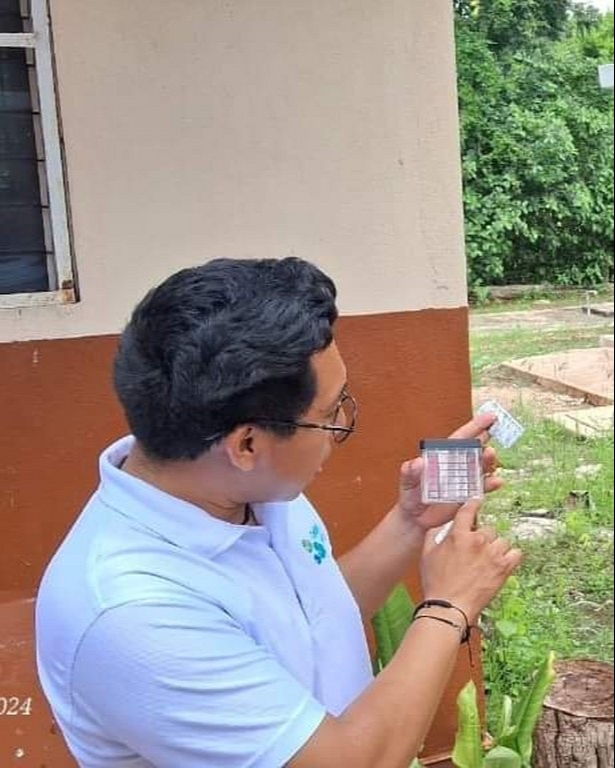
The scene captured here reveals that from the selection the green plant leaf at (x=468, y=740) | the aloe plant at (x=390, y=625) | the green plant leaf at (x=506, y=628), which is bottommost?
the green plant leaf at (x=506, y=628)

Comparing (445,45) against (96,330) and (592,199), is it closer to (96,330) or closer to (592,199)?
(592,199)

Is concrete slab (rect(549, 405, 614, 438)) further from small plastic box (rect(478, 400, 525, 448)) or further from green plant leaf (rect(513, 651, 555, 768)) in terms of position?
small plastic box (rect(478, 400, 525, 448))

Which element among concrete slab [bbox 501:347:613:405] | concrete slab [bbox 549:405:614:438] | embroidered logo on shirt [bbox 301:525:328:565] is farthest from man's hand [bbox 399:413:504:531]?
concrete slab [bbox 549:405:614:438]

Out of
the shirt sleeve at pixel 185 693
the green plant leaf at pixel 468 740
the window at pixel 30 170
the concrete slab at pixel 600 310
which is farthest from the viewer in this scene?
the concrete slab at pixel 600 310

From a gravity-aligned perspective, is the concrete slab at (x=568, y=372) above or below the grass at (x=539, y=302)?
below

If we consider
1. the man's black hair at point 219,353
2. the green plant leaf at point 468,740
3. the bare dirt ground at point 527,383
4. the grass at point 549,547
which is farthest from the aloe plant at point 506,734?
the man's black hair at point 219,353

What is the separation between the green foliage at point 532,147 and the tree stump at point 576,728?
1205mm

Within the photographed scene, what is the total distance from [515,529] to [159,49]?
2252 millimetres

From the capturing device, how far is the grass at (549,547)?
130 inches

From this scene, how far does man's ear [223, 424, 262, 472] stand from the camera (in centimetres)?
127

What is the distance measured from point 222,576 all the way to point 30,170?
5.26ft

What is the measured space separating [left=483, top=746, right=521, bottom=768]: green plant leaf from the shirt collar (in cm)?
135

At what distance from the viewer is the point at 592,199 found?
3268 mm

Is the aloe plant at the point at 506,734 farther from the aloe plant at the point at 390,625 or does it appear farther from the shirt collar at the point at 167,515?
the shirt collar at the point at 167,515
